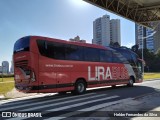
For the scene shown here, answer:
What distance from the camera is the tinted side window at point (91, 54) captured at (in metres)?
18.8

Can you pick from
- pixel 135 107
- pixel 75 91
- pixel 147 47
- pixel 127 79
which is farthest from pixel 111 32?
pixel 135 107

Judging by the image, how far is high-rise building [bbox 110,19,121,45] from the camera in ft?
240

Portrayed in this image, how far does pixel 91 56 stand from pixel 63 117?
1012 centimetres

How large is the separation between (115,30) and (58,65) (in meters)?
59.9

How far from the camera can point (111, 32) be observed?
75.6 meters

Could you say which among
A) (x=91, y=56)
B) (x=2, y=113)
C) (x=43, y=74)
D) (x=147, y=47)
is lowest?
(x=2, y=113)

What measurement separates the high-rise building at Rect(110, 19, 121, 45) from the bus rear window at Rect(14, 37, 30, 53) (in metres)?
58.4

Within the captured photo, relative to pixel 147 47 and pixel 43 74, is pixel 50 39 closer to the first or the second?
pixel 43 74

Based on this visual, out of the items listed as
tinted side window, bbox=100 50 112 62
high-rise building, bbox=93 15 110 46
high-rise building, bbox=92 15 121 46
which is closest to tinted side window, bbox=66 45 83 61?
tinted side window, bbox=100 50 112 62

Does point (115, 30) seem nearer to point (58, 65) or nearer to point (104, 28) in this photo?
point (104, 28)

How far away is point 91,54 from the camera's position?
1931 cm

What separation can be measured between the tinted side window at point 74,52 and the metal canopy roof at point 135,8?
323 centimetres

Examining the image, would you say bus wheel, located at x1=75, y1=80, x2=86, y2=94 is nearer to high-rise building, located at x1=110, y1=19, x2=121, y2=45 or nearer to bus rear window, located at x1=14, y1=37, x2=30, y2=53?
bus rear window, located at x1=14, y1=37, x2=30, y2=53

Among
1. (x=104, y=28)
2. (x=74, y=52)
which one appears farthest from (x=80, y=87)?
(x=104, y=28)
